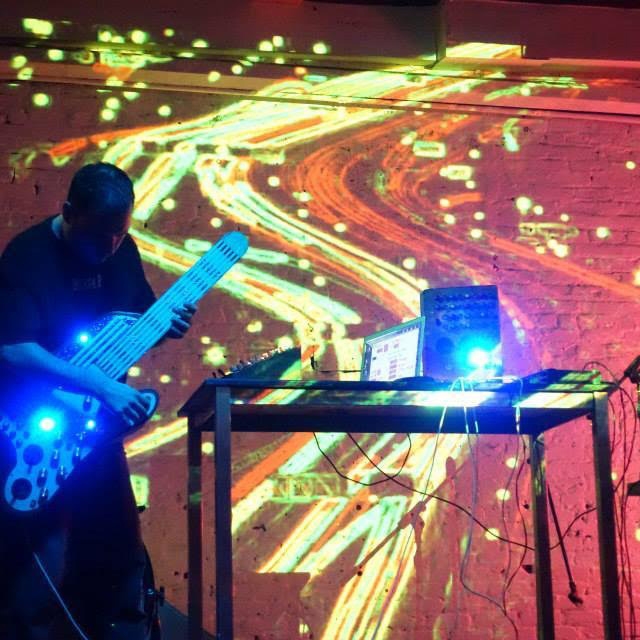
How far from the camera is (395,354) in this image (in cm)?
320

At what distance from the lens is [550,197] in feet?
13.6

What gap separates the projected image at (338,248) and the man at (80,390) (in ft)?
3.57

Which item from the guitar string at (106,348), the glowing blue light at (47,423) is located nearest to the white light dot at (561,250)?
the guitar string at (106,348)

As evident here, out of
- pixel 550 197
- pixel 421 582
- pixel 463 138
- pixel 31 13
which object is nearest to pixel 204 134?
pixel 31 13

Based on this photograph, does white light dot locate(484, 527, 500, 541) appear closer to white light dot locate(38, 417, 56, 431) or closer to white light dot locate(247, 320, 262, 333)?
white light dot locate(247, 320, 262, 333)

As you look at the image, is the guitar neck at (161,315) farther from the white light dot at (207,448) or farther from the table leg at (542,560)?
the table leg at (542,560)

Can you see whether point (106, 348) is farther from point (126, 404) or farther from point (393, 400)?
point (393, 400)

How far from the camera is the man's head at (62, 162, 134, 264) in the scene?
2.51m

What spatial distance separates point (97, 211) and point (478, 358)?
1235 mm

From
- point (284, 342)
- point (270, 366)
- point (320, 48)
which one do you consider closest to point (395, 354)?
point (270, 366)

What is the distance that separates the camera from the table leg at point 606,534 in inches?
99.6

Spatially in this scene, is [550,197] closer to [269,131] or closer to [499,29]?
[499,29]

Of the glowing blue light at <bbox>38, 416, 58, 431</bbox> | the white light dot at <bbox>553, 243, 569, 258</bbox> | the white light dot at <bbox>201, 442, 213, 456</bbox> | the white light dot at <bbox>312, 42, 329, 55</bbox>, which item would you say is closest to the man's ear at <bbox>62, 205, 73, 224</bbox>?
the glowing blue light at <bbox>38, 416, 58, 431</bbox>

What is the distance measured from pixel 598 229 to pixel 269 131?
4.62ft
